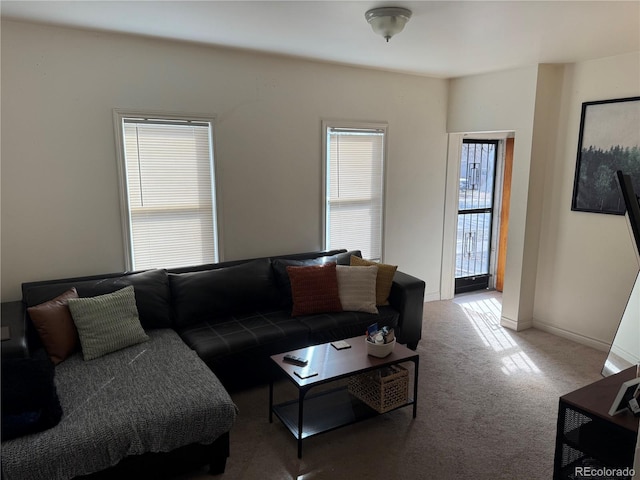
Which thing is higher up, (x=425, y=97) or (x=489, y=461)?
(x=425, y=97)

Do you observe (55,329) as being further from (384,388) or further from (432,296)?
(432,296)

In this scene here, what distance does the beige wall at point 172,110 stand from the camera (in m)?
3.07

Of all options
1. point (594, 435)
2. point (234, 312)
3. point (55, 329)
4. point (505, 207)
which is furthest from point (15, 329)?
point (505, 207)

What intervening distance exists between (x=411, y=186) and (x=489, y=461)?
2917 mm

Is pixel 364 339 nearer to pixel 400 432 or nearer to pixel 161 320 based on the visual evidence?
pixel 400 432

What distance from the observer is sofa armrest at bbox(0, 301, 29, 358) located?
7.63ft

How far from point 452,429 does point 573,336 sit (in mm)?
2028

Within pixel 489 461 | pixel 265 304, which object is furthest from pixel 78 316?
pixel 489 461

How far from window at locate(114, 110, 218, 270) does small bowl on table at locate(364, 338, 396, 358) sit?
1688mm

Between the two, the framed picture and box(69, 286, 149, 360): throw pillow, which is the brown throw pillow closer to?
box(69, 286, 149, 360): throw pillow

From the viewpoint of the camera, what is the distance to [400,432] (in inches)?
108

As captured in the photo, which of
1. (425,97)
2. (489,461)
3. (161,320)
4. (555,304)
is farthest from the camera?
→ (425,97)

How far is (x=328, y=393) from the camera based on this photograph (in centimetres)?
300

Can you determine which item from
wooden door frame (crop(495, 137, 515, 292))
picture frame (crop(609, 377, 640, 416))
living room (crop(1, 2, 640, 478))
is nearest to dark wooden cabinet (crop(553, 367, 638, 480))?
picture frame (crop(609, 377, 640, 416))
